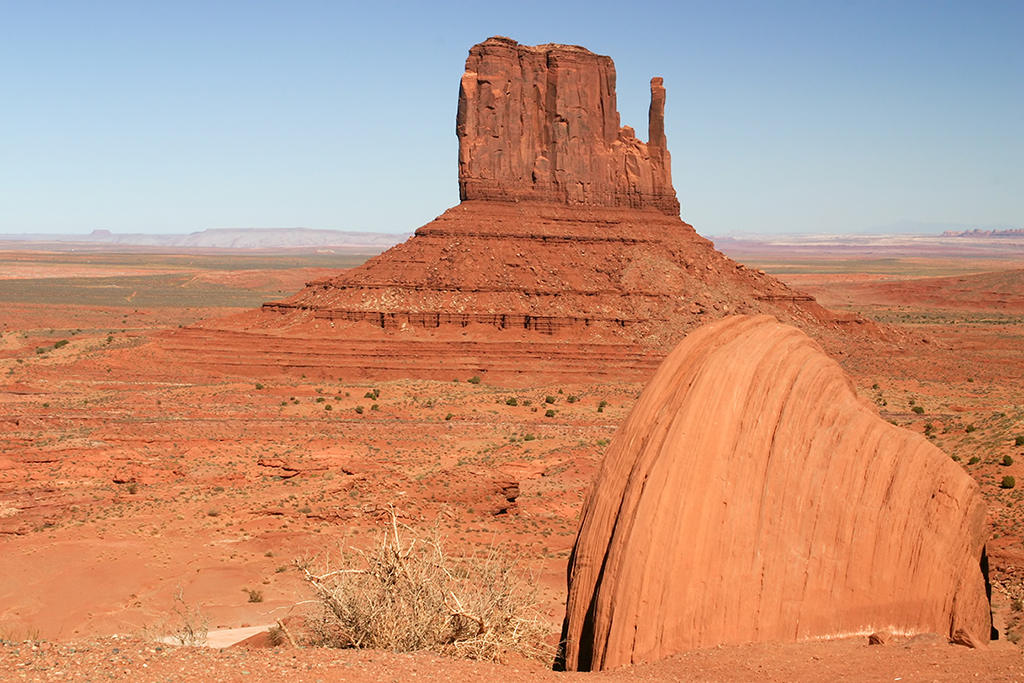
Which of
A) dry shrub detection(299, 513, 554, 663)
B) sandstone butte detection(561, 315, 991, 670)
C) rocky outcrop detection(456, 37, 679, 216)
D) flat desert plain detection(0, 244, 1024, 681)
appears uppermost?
rocky outcrop detection(456, 37, 679, 216)

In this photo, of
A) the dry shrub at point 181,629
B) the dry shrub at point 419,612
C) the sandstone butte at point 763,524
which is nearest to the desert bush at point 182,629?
the dry shrub at point 181,629

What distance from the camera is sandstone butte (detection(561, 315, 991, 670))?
10.6 metres

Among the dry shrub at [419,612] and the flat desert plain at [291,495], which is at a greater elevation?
the dry shrub at [419,612]

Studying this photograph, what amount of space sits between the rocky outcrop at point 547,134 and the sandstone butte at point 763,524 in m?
58.4

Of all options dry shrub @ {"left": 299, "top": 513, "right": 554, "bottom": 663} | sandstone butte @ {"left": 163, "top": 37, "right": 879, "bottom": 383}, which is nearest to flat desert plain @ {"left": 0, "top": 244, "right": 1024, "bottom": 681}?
dry shrub @ {"left": 299, "top": 513, "right": 554, "bottom": 663}

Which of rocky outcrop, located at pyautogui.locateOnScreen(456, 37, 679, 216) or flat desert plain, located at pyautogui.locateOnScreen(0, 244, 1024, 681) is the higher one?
rocky outcrop, located at pyautogui.locateOnScreen(456, 37, 679, 216)

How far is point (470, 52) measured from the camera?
6969 centimetres

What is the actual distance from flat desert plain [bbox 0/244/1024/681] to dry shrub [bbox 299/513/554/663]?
0.59 m

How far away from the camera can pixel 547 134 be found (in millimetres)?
70750

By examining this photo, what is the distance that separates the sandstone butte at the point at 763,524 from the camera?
10.6 m

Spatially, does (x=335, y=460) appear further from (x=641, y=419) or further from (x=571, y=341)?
(x=571, y=341)

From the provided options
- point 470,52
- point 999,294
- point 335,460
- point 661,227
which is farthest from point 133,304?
point 999,294

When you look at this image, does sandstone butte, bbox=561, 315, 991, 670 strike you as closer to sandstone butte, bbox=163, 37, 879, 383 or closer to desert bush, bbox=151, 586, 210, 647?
desert bush, bbox=151, 586, 210, 647

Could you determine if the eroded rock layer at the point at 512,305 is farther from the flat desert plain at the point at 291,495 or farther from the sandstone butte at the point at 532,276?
the flat desert plain at the point at 291,495
